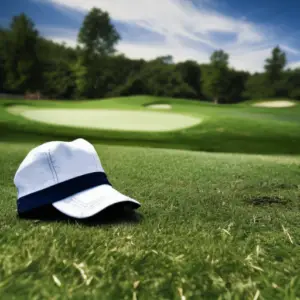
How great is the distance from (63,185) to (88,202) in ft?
0.48

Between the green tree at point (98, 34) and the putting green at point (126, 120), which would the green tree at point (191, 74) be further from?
the putting green at point (126, 120)

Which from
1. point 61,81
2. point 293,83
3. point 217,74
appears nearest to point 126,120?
point 61,81

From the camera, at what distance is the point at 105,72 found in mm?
34812

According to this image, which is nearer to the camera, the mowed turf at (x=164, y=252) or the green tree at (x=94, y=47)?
the mowed turf at (x=164, y=252)

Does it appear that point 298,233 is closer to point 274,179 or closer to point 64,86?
point 274,179

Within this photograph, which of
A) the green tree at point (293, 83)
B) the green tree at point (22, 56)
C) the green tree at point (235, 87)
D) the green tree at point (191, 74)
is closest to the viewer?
the green tree at point (22, 56)

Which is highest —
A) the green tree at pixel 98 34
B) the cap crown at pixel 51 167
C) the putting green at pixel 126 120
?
the green tree at pixel 98 34

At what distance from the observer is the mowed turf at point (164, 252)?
101cm

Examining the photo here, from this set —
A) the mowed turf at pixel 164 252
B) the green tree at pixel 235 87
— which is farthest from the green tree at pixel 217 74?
the mowed turf at pixel 164 252

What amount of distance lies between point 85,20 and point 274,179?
1302 inches

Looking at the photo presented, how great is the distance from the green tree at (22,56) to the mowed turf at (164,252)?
27160mm

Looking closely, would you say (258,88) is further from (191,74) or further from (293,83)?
(191,74)

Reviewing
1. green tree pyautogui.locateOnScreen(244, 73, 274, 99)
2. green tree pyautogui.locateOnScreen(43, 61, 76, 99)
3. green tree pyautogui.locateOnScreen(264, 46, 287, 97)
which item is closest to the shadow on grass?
green tree pyautogui.locateOnScreen(43, 61, 76, 99)

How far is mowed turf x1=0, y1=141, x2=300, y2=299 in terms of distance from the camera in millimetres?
1010
